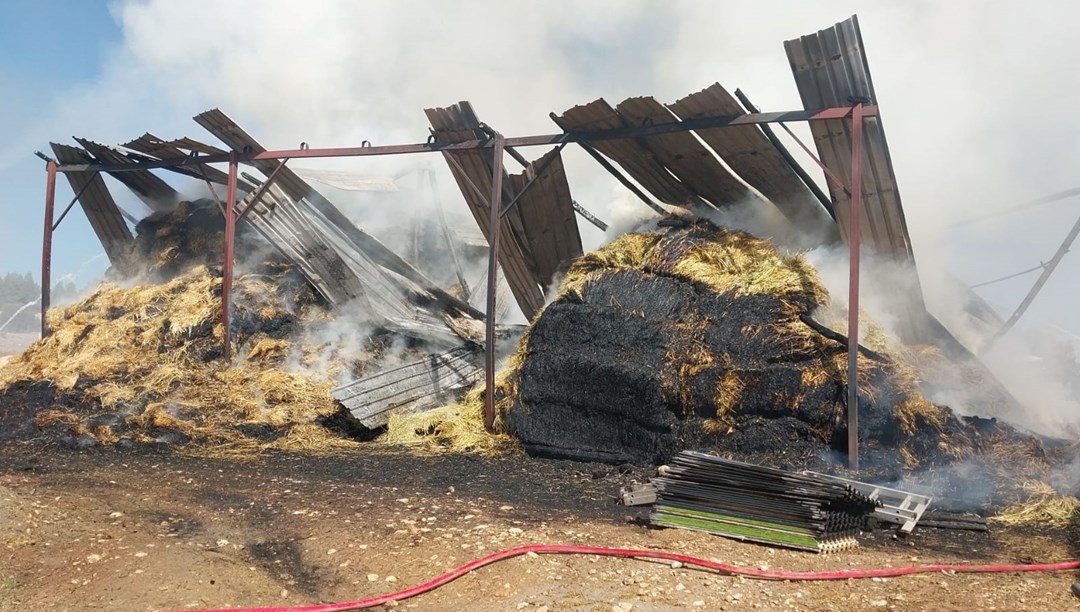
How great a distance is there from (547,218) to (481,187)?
99cm

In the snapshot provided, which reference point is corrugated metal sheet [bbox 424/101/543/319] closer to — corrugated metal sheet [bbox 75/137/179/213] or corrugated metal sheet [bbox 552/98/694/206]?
corrugated metal sheet [bbox 552/98/694/206]

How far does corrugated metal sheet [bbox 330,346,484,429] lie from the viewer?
1005 cm

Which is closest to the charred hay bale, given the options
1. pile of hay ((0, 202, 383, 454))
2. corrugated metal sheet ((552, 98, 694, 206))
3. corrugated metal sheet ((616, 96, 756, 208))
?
corrugated metal sheet ((616, 96, 756, 208))

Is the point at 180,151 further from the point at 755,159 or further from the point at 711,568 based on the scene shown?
the point at 711,568

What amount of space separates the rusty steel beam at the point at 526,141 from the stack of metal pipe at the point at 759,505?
3.51 meters

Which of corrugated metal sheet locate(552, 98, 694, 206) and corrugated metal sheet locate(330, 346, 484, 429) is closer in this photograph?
corrugated metal sheet locate(552, 98, 694, 206)

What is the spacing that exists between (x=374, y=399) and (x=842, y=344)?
5.96 meters

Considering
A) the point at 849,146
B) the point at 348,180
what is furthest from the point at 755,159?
the point at 348,180

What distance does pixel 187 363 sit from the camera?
10555 millimetres

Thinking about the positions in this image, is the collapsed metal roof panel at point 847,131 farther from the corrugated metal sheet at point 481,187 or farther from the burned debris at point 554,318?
the corrugated metal sheet at point 481,187

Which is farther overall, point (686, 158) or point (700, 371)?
point (686, 158)

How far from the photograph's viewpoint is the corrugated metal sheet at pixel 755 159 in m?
7.59

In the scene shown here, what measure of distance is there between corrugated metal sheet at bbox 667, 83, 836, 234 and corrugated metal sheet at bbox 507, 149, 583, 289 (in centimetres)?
207

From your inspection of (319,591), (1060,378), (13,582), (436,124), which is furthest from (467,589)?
(1060,378)
